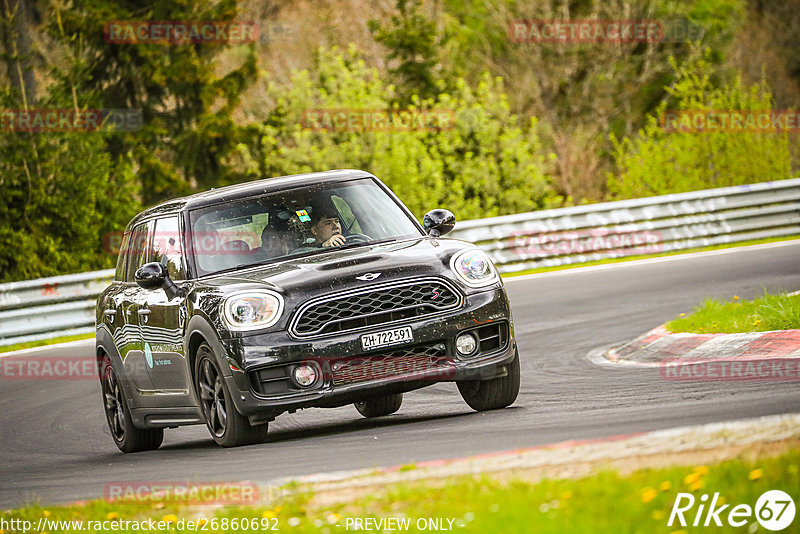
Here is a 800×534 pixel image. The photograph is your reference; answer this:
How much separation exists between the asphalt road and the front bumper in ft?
0.95

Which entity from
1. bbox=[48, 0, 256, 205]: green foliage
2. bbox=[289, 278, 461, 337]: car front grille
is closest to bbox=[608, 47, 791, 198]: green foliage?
bbox=[48, 0, 256, 205]: green foliage

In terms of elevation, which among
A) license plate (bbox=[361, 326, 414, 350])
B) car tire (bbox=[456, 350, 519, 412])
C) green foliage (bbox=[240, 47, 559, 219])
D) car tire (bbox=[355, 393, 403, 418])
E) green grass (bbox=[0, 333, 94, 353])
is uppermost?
license plate (bbox=[361, 326, 414, 350])

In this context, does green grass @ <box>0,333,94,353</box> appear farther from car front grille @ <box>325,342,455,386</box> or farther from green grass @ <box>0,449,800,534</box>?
green grass @ <box>0,449,800,534</box>

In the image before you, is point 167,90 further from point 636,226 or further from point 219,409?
point 219,409

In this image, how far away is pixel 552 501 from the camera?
4773 mm

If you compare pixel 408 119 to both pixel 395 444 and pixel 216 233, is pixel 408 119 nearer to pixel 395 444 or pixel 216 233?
pixel 216 233

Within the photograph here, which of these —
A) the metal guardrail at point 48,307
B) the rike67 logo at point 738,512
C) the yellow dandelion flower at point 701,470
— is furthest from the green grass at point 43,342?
the rike67 logo at point 738,512

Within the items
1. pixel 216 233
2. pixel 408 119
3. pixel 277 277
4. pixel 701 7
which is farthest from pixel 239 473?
pixel 701 7

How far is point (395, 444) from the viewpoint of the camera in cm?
729

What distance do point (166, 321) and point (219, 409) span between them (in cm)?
92

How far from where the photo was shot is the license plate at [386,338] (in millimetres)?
7840

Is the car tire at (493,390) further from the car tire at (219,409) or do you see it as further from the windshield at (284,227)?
the car tire at (219,409)

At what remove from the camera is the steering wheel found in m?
9.03

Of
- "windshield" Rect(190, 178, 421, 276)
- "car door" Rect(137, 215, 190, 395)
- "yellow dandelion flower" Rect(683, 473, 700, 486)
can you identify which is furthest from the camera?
"windshield" Rect(190, 178, 421, 276)
